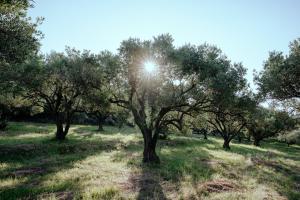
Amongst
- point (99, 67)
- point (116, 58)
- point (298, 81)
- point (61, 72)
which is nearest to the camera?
point (298, 81)

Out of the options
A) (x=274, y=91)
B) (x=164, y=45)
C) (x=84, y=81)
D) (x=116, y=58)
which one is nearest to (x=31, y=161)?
(x=84, y=81)

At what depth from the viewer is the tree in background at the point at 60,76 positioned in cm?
3023

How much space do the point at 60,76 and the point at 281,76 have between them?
28.0 metres

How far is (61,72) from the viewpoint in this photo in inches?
1425

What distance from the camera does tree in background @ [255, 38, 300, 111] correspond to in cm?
2322

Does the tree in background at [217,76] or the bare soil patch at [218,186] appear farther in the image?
the tree in background at [217,76]

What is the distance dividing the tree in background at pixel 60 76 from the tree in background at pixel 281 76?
56.7 ft

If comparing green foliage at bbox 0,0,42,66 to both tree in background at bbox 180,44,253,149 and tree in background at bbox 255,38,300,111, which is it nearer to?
tree in background at bbox 180,44,253,149

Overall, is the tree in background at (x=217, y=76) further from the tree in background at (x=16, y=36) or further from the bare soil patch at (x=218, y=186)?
the tree in background at (x=16, y=36)

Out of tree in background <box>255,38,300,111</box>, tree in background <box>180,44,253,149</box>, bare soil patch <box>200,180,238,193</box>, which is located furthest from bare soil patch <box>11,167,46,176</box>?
tree in background <box>255,38,300,111</box>

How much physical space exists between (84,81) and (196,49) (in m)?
13.6

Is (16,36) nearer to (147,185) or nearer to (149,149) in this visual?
(147,185)

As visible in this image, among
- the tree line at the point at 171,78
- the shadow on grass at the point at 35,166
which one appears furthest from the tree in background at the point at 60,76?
the shadow on grass at the point at 35,166

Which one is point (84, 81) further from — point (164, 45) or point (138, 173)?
point (138, 173)
